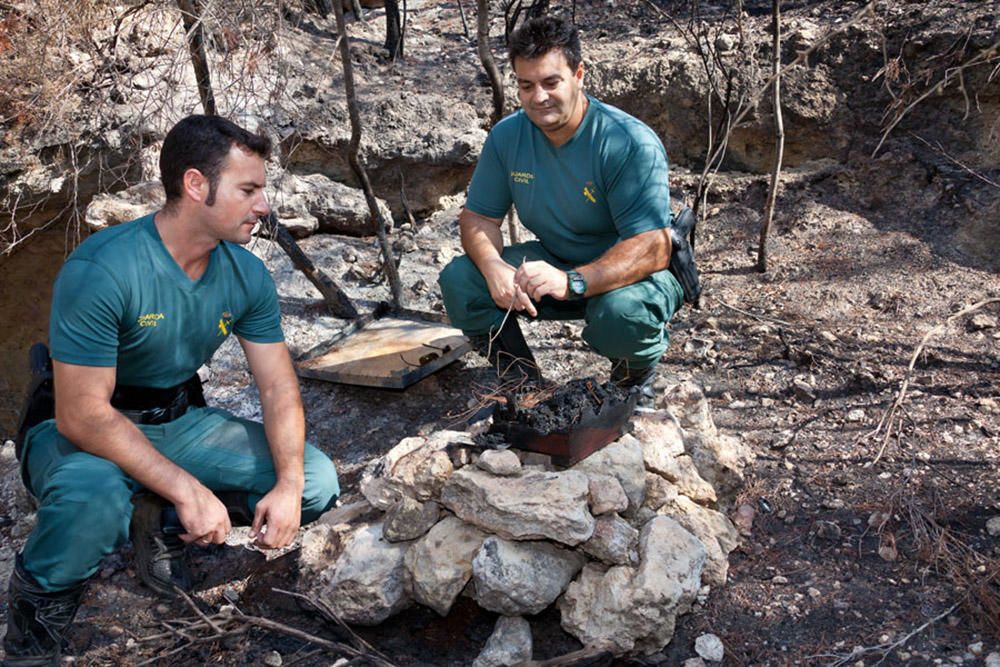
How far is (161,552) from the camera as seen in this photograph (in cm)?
305

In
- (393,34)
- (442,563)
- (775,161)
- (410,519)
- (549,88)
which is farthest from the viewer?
(393,34)

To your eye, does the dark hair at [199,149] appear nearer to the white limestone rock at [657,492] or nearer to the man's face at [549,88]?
the man's face at [549,88]

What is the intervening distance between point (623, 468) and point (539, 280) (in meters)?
0.77

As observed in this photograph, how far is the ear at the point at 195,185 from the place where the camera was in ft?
9.07

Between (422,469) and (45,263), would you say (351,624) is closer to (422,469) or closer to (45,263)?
(422,469)

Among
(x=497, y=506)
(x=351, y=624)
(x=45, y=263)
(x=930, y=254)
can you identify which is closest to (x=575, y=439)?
(x=497, y=506)

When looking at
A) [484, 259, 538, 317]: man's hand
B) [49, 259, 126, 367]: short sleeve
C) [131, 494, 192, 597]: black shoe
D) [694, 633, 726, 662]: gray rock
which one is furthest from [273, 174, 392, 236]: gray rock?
[694, 633, 726, 662]: gray rock

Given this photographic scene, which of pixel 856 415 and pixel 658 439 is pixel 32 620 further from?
pixel 856 415

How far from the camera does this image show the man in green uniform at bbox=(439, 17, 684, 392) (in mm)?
3365

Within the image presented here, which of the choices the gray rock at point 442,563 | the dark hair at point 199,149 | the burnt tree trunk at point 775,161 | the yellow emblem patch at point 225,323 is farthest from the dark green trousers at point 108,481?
the burnt tree trunk at point 775,161

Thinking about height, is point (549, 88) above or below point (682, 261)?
above

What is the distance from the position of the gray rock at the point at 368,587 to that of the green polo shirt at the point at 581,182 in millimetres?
1511

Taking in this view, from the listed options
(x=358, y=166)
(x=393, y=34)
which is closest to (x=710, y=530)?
(x=358, y=166)

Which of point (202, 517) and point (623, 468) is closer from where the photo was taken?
point (202, 517)
